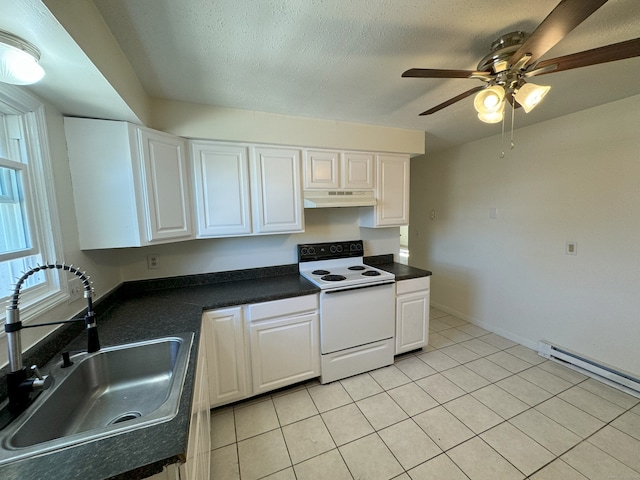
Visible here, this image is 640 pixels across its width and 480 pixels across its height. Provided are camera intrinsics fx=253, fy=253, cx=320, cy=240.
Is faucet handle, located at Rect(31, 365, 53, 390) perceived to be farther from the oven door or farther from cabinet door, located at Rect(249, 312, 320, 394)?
the oven door

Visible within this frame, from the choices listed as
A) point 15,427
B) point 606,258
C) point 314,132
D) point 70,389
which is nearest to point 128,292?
point 70,389

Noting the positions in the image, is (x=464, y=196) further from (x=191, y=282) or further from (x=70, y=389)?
(x=70, y=389)

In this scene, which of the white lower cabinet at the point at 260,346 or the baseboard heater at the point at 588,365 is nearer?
the white lower cabinet at the point at 260,346

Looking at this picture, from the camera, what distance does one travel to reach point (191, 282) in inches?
88.0

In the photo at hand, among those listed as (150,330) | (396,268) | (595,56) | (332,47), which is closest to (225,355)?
(150,330)

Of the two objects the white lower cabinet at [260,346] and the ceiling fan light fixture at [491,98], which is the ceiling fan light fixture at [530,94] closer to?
the ceiling fan light fixture at [491,98]

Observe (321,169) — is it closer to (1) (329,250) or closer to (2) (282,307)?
(1) (329,250)

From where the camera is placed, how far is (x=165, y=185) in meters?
1.77

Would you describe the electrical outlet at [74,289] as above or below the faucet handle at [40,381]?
above

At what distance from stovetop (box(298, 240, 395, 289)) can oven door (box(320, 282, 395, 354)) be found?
0.24ft

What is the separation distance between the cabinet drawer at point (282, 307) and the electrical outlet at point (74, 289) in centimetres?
97

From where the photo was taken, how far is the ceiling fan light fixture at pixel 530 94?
1.25 meters

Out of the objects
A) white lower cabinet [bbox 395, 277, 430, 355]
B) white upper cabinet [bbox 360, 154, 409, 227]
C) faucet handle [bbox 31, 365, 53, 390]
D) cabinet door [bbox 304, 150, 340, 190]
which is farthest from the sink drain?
white upper cabinet [bbox 360, 154, 409, 227]

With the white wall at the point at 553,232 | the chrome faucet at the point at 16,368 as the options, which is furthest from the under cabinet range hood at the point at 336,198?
the chrome faucet at the point at 16,368
